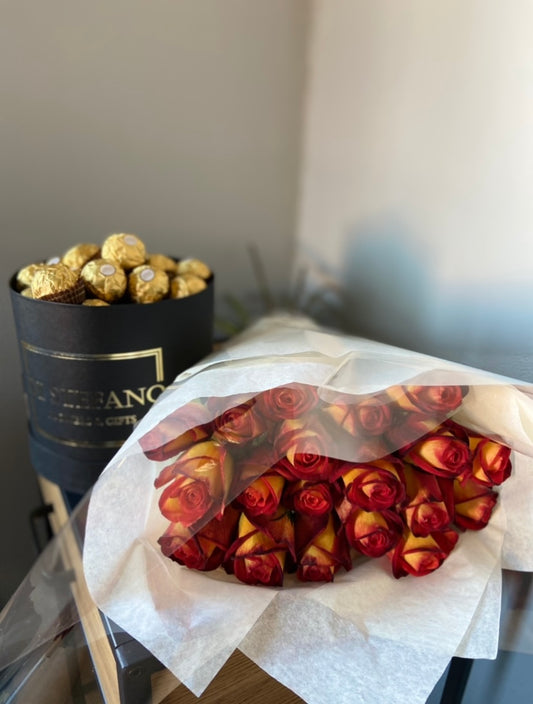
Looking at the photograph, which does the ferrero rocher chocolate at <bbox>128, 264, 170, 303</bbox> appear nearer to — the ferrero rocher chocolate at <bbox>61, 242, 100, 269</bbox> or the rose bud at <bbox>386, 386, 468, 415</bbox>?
the ferrero rocher chocolate at <bbox>61, 242, 100, 269</bbox>

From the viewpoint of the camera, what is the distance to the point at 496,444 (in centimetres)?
41

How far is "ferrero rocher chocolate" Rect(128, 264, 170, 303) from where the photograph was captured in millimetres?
556

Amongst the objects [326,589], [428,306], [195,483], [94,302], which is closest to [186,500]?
[195,483]

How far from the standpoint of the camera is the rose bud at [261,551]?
412 mm

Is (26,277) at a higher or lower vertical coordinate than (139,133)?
lower

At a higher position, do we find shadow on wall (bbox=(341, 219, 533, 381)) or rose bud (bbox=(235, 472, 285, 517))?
shadow on wall (bbox=(341, 219, 533, 381))

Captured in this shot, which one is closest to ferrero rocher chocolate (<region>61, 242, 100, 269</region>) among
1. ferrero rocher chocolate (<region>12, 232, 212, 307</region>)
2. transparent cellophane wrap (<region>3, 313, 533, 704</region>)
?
ferrero rocher chocolate (<region>12, 232, 212, 307</region>)

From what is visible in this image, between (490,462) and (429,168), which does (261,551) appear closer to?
(490,462)

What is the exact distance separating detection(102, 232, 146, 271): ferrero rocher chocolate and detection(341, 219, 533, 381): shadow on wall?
12.4 inches

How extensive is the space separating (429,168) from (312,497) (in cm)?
44

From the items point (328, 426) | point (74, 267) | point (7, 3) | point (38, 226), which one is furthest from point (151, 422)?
point (7, 3)

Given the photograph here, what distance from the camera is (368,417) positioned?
1.34 feet

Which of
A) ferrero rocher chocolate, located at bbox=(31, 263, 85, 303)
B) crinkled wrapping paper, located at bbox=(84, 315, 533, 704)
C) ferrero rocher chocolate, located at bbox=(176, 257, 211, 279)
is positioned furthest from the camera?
ferrero rocher chocolate, located at bbox=(176, 257, 211, 279)

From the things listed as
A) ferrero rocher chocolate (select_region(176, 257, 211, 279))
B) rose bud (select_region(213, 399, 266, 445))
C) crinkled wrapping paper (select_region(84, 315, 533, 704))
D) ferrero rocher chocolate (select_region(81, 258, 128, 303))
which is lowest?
crinkled wrapping paper (select_region(84, 315, 533, 704))
